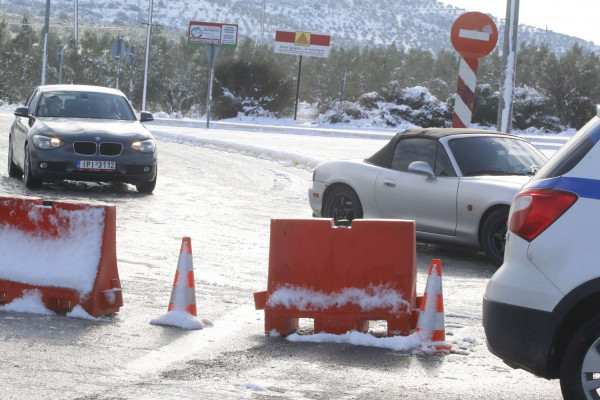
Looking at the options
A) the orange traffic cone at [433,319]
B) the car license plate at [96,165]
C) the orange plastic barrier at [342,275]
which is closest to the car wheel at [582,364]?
the orange traffic cone at [433,319]

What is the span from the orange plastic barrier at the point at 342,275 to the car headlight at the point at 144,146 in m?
8.44

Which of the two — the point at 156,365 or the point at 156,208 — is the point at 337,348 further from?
the point at 156,208

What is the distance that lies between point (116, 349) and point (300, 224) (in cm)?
146

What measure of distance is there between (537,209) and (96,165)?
35.2 feet

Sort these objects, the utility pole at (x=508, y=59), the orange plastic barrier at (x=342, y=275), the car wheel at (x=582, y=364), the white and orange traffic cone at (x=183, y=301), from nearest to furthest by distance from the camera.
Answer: the car wheel at (x=582, y=364), the orange plastic barrier at (x=342, y=275), the white and orange traffic cone at (x=183, y=301), the utility pole at (x=508, y=59)

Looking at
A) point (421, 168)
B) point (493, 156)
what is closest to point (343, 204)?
point (421, 168)

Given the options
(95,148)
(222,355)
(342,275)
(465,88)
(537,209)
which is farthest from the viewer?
(465,88)

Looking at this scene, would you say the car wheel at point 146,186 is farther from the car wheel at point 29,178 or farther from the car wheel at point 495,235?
the car wheel at point 495,235

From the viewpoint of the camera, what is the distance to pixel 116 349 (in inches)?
250

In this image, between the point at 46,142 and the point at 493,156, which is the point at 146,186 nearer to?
the point at 46,142

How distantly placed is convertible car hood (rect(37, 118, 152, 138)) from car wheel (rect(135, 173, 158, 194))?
0.69 m

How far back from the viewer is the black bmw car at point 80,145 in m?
14.7

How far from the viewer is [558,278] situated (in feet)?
15.5

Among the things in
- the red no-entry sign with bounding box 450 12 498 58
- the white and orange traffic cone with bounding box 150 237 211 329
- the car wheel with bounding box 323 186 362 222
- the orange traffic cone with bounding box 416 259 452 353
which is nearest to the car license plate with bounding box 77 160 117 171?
the car wheel with bounding box 323 186 362 222
